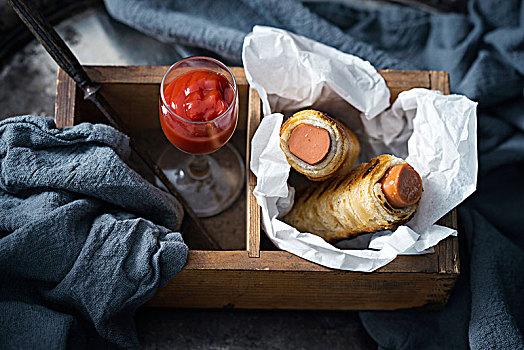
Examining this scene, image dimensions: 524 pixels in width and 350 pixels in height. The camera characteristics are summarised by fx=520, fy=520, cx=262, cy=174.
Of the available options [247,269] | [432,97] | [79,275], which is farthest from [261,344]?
[432,97]

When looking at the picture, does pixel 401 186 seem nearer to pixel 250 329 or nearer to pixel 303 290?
pixel 303 290

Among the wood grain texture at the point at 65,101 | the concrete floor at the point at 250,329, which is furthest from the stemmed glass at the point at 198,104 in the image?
the concrete floor at the point at 250,329

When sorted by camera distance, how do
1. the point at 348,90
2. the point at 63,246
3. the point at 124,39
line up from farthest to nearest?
the point at 124,39, the point at 348,90, the point at 63,246

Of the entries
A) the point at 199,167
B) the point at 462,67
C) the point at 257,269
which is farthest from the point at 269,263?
the point at 462,67

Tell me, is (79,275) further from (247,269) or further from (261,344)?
(261,344)

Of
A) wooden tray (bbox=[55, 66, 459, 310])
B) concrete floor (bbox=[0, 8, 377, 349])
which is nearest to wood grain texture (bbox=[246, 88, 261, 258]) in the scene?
wooden tray (bbox=[55, 66, 459, 310])

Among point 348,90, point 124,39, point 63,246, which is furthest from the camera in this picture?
point 124,39
